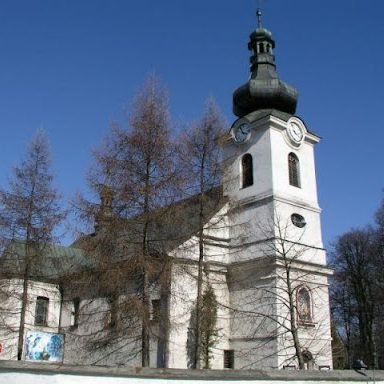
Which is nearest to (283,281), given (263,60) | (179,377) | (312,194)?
(312,194)

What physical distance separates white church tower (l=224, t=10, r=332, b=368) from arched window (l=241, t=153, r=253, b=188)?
0.18 feet

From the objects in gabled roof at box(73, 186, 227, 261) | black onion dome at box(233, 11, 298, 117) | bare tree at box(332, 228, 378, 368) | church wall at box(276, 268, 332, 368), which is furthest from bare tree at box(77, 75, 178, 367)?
bare tree at box(332, 228, 378, 368)

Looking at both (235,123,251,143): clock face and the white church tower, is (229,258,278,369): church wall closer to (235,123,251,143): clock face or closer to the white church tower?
the white church tower

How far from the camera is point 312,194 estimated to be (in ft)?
97.0

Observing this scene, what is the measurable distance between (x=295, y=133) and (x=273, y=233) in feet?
21.8

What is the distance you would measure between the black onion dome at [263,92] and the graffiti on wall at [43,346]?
1812cm

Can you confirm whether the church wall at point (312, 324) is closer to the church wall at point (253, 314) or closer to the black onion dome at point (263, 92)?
the church wall at point (253, 314)

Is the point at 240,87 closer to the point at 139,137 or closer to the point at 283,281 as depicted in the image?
the point at 283,281

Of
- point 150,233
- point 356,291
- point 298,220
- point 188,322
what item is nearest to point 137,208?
point 150,233

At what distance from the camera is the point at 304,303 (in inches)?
1034

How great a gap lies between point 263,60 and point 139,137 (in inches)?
675

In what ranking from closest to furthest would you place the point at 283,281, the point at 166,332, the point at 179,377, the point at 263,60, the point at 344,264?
the point at 179,377 < the point at 166,332 < the point at 283,281 < the point at 263,60 < the point at 344,264

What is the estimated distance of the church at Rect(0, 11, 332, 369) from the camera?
20.1 metres

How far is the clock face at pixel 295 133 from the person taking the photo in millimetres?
29422
